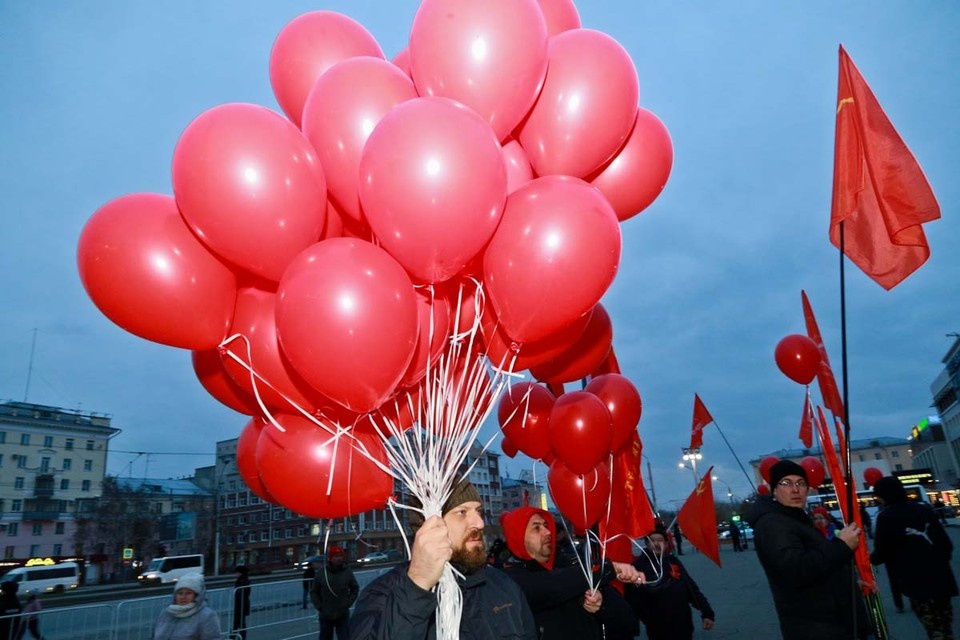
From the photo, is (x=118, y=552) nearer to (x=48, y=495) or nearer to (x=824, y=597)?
(x=48, y=495)

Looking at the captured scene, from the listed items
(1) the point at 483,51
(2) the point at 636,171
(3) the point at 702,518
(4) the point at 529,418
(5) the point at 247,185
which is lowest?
(3) the point at 702,518

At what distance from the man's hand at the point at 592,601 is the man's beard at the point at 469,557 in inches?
48.7

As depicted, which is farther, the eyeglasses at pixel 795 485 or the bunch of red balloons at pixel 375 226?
the eyeglasses at pixel 795 485

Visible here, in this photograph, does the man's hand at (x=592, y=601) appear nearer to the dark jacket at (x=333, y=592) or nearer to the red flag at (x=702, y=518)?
the red flag at (x=702, y=518)

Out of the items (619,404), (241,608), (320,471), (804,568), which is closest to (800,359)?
(619,404)

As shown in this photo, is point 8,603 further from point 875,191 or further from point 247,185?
point 875,191

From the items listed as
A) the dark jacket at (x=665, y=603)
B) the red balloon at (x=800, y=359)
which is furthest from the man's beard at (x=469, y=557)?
the red balloon at (x=800, y=359)

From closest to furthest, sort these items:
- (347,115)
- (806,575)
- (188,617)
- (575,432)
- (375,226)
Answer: (375,226) → (347,115) → (806,575) → (188,617) → (575,432)

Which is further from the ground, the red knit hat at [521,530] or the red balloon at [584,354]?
the red balloon at [584,354]

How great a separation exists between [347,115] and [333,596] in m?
6.41

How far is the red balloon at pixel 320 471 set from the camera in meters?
2.79

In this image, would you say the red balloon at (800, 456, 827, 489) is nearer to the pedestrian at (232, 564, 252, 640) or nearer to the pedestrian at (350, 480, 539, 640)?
the pedestrian at (232, 564, 252, 640)

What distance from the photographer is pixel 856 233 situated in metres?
3.55

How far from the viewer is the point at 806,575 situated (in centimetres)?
295
